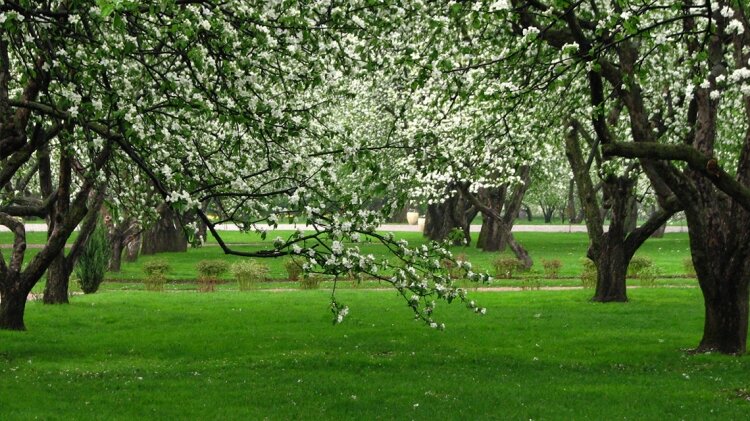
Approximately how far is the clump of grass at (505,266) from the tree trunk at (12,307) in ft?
66.7

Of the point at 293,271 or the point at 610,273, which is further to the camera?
the point at 293,271

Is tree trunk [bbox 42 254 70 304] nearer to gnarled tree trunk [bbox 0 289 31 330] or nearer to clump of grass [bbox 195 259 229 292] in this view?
gnarled tree trunk [bbox 0 289 31 330]

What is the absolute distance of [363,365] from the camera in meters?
15.6

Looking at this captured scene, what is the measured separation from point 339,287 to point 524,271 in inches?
327

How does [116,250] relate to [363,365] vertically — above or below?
above

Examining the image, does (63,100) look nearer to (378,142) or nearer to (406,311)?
(406,311)

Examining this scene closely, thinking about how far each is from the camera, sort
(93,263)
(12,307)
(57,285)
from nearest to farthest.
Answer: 1. (12,307)
2. (57,285)
3. (93,263)

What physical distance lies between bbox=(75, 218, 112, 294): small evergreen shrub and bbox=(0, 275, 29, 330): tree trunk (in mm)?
8596

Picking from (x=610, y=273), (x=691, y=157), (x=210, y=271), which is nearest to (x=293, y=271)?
(x=210, y=271)

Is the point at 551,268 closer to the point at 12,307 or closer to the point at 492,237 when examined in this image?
the point at 492,237

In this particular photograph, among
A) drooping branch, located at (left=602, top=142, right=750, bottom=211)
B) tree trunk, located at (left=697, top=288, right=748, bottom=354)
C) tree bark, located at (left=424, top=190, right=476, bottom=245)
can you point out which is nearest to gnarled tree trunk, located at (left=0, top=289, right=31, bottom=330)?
drooping branch, located at (left=602, top=142, right=750, bottom=211)

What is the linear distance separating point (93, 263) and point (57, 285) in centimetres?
461

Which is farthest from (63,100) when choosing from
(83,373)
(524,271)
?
(524,271)

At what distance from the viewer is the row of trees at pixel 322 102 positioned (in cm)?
1018
